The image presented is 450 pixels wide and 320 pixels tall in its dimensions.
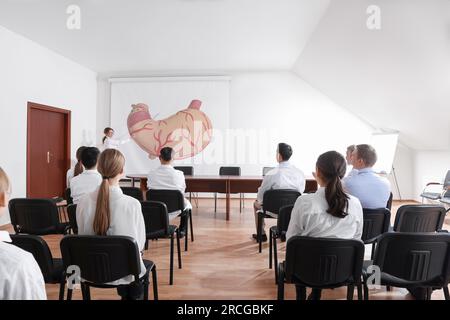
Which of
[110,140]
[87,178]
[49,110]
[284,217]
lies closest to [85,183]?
[87,178]

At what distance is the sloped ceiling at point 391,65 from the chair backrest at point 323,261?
2.92m

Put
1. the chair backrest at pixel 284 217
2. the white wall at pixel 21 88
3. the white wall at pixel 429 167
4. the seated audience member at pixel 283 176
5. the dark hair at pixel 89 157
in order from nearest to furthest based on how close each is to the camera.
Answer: the chair backrest at pixel 284 217 < the dark hair at pixel 89 157 < the seated audience member at pixel 283 176 < the white wall at pixel 21 88 < the white wall at pixel 429 167

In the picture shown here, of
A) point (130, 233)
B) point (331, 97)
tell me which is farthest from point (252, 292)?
point (331, 97)

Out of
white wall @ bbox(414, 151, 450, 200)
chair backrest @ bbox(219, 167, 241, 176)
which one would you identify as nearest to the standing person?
chair backrest @ bbox(219, 167, 241, 176)

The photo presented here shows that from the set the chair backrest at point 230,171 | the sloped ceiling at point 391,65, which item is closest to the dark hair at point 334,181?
the sloped ceiling at point 391,65

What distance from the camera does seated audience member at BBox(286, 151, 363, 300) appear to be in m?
1.69

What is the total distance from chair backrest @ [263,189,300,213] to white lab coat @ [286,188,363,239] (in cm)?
146

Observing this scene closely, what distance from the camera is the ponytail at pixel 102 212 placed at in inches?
67.6

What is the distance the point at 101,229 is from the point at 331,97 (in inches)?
256

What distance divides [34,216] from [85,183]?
19.7 inches

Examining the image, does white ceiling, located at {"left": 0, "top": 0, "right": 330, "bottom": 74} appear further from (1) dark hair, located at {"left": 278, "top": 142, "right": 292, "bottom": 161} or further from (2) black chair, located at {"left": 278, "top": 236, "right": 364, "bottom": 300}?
(2) black chair, located at {"left": 278, "top": 236, "right": 364, "bottom": 300}

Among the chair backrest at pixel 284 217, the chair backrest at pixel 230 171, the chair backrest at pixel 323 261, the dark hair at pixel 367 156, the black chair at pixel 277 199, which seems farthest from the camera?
the chair backrest at pixel 230 171

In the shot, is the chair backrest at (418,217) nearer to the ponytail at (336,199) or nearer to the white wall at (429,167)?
the ponytail at (336,199)
